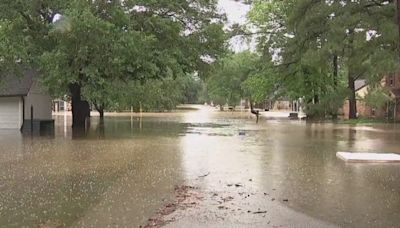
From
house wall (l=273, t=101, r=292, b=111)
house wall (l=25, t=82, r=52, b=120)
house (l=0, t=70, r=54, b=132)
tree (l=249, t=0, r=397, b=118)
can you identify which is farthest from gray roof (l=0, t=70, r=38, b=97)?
house wall (l=273, t=101, r=292, b=111)

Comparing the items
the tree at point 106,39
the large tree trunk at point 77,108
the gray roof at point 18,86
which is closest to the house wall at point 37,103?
the gray roof at point 18,86

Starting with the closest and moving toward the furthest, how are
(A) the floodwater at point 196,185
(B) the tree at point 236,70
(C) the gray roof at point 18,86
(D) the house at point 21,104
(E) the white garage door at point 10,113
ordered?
1. (A) the floodwater at point 196,185
2. (C) the gray roof at point 18,86
3. (D) the house at point 21,104
4. (E) the white garage door at point 10,113
5. (B) the tree at point 236,70

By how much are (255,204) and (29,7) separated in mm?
21105

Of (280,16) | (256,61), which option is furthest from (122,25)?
(256,61)

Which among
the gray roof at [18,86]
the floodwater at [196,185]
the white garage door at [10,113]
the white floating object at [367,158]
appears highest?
the gray roof at [18,86]

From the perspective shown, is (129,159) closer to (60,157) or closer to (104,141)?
(60,157)

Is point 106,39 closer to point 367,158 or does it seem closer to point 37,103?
point 37,103

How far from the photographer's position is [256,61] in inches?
2005

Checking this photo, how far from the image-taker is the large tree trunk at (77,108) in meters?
30.4

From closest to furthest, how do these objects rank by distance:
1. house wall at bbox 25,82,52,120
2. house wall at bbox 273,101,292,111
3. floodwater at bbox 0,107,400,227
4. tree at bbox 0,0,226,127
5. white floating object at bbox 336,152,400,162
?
floodwater at bbox 0,107,400,227 < white floating object at bbox 336,152,400,162 < tree at bbox 0,0,226,127 < house wall at bbox 25,82,52,120 < house wall at bbox 273,101,292,111

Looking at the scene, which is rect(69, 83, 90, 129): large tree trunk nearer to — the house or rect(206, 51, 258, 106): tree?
the house

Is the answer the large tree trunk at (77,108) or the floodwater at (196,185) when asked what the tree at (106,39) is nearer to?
the large tree trunk at (77,108)

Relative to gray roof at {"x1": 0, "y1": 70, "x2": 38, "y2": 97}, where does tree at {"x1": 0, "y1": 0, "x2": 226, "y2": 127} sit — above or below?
above

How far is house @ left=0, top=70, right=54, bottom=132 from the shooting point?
Answer: 31.3 m
